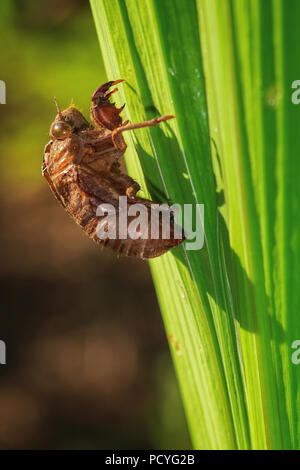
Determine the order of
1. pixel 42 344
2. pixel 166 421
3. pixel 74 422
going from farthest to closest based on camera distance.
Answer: pixel 42 344, pixel 74 422, pixel 166 421

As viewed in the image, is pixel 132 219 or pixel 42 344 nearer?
pixel 132 219

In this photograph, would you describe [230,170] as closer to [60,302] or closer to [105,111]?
[105,111]

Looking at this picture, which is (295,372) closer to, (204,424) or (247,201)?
(247,201)
